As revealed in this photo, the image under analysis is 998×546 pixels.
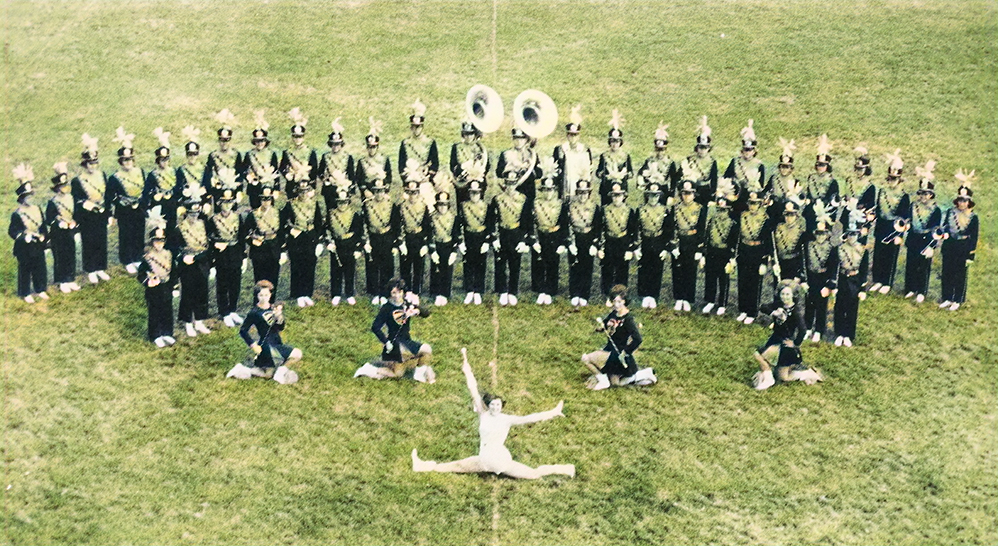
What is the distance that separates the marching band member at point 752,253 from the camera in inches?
587

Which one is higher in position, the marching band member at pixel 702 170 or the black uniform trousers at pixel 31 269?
the marching band member at pixel 702 170

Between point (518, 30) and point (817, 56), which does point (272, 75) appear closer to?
point (518, 30)

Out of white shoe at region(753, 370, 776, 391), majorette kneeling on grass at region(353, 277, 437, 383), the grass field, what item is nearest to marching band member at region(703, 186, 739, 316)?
the grass field

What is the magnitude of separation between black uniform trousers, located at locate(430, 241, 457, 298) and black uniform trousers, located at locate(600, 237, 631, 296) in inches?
72.3

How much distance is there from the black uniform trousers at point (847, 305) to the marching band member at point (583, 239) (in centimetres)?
331

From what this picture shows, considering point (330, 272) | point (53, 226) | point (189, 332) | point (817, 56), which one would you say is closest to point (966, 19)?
point (817, 56)

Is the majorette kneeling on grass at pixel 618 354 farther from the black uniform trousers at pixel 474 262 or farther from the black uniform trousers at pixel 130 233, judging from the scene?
the black uniform trousers at pixel 130 233

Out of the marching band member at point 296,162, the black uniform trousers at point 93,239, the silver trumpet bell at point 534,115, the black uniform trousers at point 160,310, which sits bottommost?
the black uniform trousers at point 160,310

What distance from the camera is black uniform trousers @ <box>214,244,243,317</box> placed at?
15039mm

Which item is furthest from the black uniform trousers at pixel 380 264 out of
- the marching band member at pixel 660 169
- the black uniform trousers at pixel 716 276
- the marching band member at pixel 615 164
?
the black uniform trousers at pixel 716 276

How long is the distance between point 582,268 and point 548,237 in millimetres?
653

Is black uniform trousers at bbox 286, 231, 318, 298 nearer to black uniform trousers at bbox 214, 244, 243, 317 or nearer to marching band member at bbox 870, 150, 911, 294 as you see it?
black uniform trousers at bbox 214, 244, 243, 317

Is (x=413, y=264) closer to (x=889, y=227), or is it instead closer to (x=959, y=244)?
(x=889, y=227)

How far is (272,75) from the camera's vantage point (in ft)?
64.0
